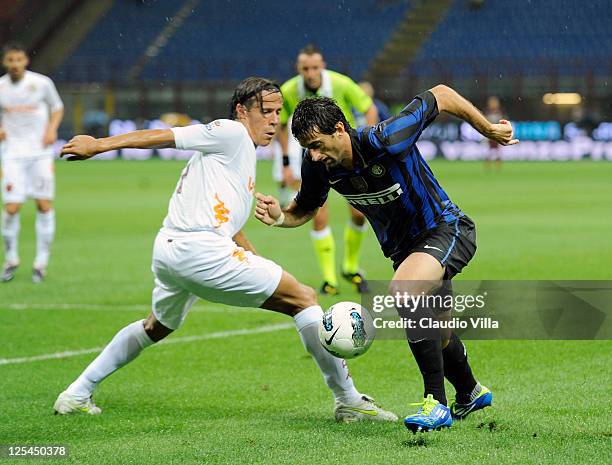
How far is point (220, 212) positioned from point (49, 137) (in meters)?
6.68

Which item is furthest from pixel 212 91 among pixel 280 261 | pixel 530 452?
pixel 530 452

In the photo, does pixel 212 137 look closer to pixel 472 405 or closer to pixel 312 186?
pixel 312 186

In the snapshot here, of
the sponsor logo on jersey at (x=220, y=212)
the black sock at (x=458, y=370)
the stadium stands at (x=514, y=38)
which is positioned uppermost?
the stadium stands at (x=514, y=38)

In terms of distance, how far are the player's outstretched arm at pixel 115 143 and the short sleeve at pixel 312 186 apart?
0.72 m

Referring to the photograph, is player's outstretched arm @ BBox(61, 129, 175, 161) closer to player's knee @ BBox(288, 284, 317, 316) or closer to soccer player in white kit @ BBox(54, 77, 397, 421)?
soccer player in white kit @ BBox(54, 77, 397, 421)

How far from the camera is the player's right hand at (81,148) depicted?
504 cm

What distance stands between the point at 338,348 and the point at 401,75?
3319 cm

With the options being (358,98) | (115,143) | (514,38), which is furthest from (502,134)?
(514,38)

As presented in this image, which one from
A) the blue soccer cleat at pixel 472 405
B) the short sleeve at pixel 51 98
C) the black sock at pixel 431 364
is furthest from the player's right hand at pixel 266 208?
the short sleeve at pixel 51 98

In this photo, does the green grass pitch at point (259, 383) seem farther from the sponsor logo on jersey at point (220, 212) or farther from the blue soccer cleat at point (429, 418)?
the sponsor logo on jersey at point (220, 212)

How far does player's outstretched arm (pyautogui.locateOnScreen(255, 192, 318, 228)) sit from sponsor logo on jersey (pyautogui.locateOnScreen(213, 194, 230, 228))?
0.17 metres

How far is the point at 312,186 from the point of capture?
5.74m

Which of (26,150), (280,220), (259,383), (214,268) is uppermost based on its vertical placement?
(26,150)

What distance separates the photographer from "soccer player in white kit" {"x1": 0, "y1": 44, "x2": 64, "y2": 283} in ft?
38.5
